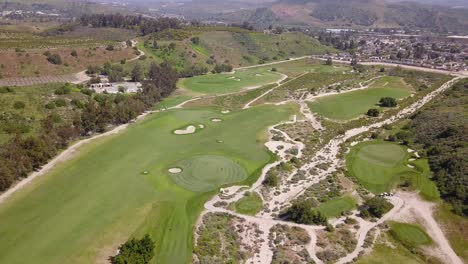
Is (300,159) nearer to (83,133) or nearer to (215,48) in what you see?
(83,133)

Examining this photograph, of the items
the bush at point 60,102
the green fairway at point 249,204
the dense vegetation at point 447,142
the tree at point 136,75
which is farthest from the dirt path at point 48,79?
the dense vegetation at point 447,142

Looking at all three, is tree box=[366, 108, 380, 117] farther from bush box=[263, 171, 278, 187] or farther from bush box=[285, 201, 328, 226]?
bush box=[285, 201, 328, 226]

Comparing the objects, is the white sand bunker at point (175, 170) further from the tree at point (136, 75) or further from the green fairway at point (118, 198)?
the tree at point (136, 75)

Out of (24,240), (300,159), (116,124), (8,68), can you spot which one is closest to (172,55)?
(8,68)

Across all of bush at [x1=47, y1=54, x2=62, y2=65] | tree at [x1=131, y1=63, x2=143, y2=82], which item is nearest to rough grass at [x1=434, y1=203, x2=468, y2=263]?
tree at [x1=131, y1=63, x2=143, y2=82]

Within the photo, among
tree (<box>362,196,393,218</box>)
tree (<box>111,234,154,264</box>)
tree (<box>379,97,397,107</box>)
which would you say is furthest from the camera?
tree (<box>379,97,397,107</box>)

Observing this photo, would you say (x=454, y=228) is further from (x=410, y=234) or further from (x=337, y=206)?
(x=337, y=206)
